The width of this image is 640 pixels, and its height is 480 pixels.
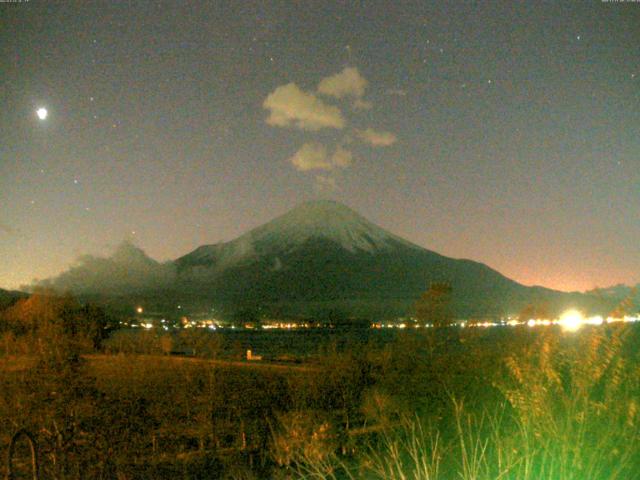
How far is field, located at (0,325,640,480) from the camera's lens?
3.74 m

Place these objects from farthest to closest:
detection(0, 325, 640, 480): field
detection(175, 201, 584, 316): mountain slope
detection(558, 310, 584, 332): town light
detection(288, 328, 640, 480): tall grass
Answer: detection(175, 201, 584, 316): mountain slope < detection(558, 310, 584, 332): town light < detection(0, 325, 640, 480): field < detection(288, 328, 640, 480): tall grass

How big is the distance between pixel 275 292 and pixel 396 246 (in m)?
29.1

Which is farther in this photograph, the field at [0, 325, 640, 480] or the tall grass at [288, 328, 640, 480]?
the field at [0, 325, 640, 480]

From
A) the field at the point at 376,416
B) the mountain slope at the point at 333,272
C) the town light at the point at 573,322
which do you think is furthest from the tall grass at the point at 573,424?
the mountain slope at the point at 333,272

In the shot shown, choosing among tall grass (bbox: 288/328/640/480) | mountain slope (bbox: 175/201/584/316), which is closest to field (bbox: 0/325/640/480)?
tall grass (bbox: 288/328/640/480)

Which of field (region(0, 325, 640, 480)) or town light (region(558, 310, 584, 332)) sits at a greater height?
town light (region(558, 310, 584, 332))

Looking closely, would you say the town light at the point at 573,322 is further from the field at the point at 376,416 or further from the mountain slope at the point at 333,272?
the mountain slope at the point at 333,272

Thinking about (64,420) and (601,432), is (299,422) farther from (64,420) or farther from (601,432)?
(601,432)

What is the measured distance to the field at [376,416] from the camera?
3.74m

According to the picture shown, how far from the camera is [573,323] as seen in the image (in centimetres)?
483

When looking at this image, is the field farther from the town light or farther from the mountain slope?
the mountain slope

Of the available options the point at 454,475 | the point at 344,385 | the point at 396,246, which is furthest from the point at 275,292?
the point at 454,475

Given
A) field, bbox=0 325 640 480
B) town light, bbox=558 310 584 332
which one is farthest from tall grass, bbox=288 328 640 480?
town light, bbox=558 310 584 332

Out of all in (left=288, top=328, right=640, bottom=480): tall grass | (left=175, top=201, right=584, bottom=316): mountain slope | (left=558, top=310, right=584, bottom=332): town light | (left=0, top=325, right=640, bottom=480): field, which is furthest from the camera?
(left=175, top=201, right=584, bottom=316): mountain slope
